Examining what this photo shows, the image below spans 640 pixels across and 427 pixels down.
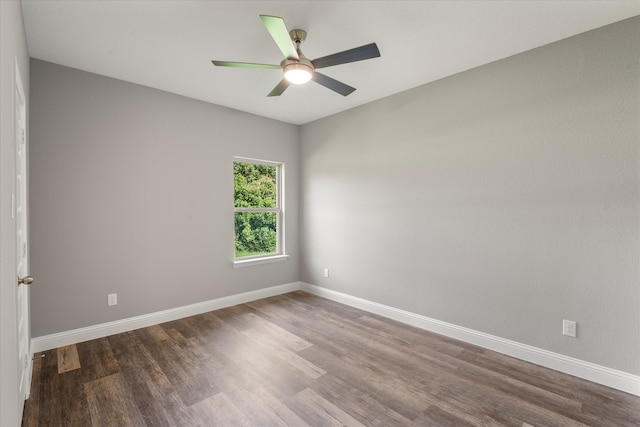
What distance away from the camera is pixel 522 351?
8.48ft

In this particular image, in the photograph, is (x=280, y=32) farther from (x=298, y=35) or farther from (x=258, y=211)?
(x=258, y=211)

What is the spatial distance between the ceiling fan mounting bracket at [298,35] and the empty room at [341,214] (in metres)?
0.05

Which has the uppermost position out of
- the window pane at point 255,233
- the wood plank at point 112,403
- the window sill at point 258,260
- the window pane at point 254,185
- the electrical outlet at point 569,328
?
the window pane at point 254,185

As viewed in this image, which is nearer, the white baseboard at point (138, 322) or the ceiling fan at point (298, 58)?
the ceiling fan at point (298, 58)

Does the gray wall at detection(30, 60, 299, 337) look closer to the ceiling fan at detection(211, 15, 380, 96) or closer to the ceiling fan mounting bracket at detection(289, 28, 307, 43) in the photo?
the ceiling fan at detection(211, 15, 380, 96)

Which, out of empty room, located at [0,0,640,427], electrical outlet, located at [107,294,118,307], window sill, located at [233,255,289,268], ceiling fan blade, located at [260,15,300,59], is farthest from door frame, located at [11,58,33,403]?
window sill, located at [233,255,289,268]

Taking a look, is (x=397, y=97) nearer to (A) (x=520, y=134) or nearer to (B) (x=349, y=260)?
(A) (x=520, y=134)

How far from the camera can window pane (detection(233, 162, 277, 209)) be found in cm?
419

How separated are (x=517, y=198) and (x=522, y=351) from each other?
51.8 inches

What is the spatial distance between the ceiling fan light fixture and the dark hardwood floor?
230 centimetres

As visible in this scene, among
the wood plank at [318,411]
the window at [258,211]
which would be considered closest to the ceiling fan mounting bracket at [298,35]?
the window at [258,211]

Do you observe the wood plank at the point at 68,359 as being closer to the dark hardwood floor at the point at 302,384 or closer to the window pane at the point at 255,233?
the dark hardwood floor at the point at 302,384

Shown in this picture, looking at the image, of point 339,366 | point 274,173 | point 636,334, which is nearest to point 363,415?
point 339,366

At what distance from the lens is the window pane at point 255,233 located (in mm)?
4223
